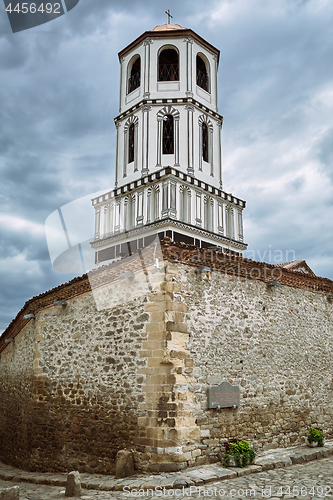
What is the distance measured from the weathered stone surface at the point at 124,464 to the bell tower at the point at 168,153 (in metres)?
12.0

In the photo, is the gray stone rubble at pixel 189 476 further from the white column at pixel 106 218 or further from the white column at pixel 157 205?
the white column at pixel 106 218

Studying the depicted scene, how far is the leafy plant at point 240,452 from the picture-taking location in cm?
762

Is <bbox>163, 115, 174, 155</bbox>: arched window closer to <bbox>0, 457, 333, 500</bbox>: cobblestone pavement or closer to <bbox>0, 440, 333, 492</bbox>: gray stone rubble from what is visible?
<bbox>0, 440, 333, 492</bbox>: gray stone rubble

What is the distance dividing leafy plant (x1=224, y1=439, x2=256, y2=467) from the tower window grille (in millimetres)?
19170

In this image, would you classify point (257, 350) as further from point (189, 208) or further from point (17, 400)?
point (189, 208)

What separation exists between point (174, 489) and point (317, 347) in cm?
629

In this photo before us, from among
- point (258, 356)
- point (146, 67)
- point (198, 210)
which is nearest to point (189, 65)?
point (146, 67)

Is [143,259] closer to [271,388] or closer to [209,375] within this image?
[209,375]

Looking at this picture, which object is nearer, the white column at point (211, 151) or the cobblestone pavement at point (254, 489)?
the cobblestone pavement at point (254, 489)

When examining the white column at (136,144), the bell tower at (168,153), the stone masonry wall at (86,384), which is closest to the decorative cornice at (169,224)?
the bell tower at (168,153)

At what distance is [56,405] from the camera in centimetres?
962

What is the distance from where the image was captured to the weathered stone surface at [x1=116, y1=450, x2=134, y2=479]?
721 centimetres

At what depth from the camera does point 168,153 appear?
20.6 meters

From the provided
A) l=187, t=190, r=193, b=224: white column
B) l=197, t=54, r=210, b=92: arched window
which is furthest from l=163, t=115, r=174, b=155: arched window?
l=197, t=54, r=210, b=92: arched window
